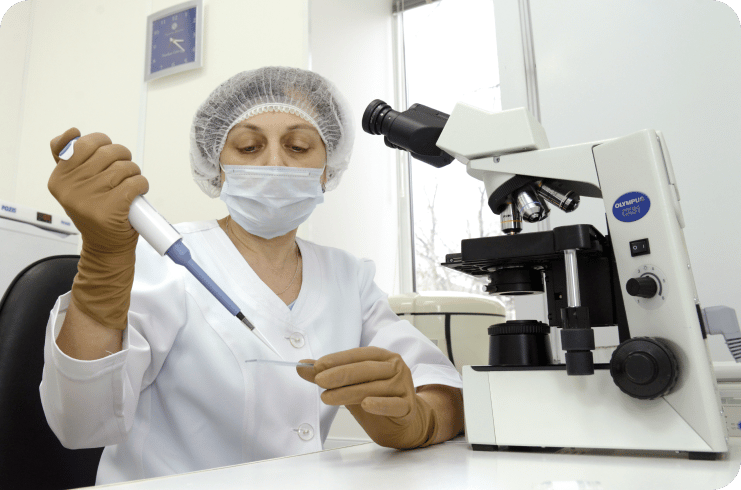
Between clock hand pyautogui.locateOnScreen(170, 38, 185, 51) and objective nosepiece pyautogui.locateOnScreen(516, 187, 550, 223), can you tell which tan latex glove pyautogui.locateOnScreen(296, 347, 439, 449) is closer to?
objective nosepiece pyautogui.locateOnScreen(516, 187, 550, 223)

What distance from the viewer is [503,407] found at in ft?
2.30

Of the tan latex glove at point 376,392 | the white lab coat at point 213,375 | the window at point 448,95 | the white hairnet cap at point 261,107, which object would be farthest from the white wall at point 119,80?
the tan latex glove at point 376,392

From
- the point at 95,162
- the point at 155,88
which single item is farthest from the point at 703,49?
the point at 155,88

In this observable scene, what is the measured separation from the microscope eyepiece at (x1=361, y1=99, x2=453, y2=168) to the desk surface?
46 cm

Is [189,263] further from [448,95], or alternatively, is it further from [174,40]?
[174,40]

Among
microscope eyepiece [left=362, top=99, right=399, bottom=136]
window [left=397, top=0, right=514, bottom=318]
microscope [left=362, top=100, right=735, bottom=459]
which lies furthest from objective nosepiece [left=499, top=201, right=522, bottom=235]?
window [left=397, top=0, right=514, bottom=318]

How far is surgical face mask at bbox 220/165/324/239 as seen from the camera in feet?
3.56

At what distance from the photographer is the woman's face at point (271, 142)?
1119mm

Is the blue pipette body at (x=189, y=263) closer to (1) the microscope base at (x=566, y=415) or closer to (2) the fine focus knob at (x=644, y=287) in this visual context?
(1) the microscope base at (x=566, y=415)

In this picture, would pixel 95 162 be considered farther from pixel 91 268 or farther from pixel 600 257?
pixel 600 257

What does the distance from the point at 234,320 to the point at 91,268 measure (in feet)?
1.01

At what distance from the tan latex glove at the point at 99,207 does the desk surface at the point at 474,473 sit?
11.8 inches

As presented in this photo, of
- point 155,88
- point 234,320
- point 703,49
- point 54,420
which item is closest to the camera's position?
point 54,420

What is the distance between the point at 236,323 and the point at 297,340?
119mm
